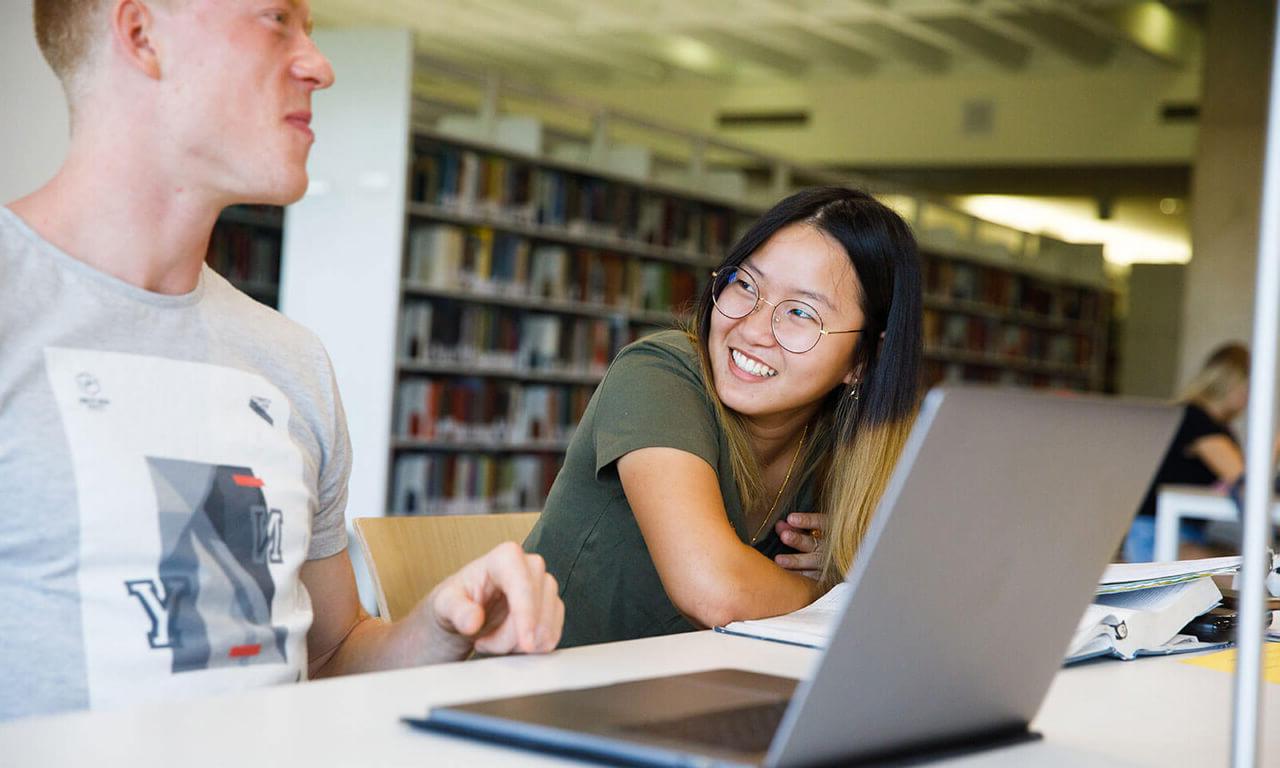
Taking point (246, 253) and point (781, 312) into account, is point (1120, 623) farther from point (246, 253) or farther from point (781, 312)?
point (246, 253)

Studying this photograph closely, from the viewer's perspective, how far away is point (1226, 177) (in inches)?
302

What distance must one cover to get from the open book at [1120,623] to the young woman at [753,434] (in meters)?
0.11

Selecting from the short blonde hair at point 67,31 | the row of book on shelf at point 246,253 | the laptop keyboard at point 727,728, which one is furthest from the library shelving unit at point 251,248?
the laptop keyboard at point 727,728

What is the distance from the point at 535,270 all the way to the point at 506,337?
330 millimetres

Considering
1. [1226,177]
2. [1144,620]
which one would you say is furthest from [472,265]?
[1144,620]

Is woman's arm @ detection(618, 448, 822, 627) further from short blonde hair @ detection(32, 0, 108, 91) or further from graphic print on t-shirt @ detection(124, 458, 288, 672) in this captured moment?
short blonde hair @ detection(32, 0, 108, 91)

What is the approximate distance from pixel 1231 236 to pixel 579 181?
12.4 ft

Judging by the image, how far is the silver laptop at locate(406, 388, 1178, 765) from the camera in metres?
0.66

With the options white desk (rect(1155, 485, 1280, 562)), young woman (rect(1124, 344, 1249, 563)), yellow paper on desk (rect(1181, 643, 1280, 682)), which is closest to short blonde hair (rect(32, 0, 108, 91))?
yellow paper on desk (rect(1181, 643, 1280, 682))

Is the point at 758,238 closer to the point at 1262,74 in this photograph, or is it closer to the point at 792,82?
the point at 1262,74

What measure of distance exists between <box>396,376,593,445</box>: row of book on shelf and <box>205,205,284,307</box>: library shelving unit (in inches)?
35.0

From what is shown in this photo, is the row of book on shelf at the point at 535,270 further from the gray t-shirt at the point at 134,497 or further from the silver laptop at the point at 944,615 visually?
the silver laptop at the point at 944,615

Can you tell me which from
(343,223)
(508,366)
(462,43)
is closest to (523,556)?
(343,223)

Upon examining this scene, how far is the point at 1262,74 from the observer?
7691 mm
